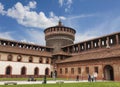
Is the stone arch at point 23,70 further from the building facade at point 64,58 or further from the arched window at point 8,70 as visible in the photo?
the arched window at point 8,70

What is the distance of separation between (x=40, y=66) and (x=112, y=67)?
79.5 feet

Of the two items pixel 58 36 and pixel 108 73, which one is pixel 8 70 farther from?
pixel 108 73

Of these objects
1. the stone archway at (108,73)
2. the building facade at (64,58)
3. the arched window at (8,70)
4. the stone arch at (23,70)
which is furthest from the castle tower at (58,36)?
the stone archway at (108,73)

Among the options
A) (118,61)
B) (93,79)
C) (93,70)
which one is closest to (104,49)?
(93,70)

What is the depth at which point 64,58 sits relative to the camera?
54.2 metres

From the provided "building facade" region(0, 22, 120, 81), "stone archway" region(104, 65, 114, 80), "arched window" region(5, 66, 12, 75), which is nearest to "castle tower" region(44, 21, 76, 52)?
"building facade" region(0, 22, 120, 81)

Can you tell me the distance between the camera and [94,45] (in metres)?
48.3

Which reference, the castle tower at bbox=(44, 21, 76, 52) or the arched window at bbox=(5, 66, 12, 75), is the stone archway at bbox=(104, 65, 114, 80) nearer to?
the arched window at bbox=(5, 66, 12, 75)

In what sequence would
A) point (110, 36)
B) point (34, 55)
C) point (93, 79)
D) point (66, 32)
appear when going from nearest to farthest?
point (93, 79) → point (110, 36) → point (34, 55) → point (66, 32)

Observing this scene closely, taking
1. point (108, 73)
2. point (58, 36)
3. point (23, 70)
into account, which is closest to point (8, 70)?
point (23, 70)

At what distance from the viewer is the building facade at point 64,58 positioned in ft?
121

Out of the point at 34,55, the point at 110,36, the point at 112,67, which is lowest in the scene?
the point at 112,67

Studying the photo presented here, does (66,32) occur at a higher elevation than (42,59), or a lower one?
higher

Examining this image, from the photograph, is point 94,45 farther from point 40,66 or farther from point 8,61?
point 8,61
